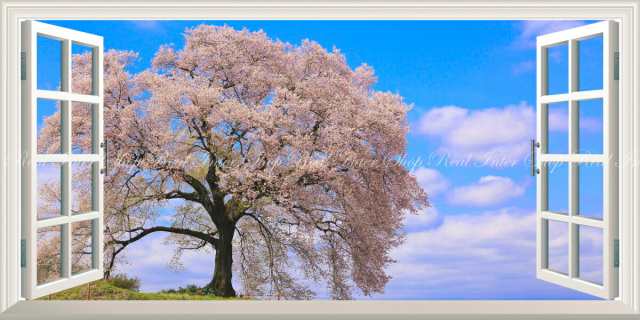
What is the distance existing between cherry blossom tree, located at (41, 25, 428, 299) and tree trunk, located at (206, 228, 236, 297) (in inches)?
0.5

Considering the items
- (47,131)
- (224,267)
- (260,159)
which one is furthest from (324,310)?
(47,131)

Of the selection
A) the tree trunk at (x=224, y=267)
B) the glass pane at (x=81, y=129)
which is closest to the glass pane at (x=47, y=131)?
the glass pane at (x=81, y=129)

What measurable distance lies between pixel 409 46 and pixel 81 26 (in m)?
3.74

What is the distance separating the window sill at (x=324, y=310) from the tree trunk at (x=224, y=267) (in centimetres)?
335

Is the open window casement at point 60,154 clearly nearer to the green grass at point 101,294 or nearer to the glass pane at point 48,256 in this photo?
the glass pane at point 48,256

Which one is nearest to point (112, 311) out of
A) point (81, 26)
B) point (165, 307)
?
point (165, 307)

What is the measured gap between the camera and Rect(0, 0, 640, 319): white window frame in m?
3.12

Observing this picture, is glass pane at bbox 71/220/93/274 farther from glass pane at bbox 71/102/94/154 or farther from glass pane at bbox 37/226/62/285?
glass pane at bbox 71/102/94/154

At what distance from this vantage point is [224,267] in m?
6.75

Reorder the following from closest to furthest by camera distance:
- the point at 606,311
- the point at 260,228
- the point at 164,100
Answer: the point at 606,311
the point at 164,100
the point at 260,228

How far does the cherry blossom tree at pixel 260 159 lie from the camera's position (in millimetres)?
6180
